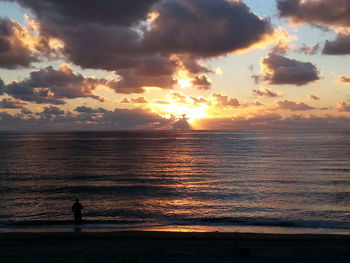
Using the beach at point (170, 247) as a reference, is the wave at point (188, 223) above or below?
below

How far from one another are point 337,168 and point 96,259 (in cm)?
6002

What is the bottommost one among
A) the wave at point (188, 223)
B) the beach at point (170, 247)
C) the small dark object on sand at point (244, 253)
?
the wave at point (188, 223)

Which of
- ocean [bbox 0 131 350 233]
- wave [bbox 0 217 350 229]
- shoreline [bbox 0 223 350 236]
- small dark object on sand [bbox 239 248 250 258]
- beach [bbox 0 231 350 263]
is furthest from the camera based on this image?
ocean [bbox 0 131 350 233]

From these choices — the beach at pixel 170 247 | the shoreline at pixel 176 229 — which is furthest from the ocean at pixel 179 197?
the beach at pixel 170 247

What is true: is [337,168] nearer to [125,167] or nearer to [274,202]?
[274,202]

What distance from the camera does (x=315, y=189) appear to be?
46031mm

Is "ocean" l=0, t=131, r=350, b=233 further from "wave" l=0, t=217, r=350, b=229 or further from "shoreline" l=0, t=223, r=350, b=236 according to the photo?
"shoreline" l=0, t=223, r=350, b=236

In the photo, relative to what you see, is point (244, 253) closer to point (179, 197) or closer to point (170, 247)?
point (170, 247)

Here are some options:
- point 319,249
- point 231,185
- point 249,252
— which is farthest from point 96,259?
point 231,185

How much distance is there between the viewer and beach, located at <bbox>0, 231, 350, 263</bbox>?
19.3 metres

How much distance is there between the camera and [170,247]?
71.2 feet

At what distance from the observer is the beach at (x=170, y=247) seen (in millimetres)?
19344

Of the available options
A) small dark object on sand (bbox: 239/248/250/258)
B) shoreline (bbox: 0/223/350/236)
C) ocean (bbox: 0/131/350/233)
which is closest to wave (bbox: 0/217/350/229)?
ocean (bbox: 0/131/350/233)

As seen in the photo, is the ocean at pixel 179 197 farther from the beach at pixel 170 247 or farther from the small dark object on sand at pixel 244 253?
the small dark object on sand at pixel 244 253
